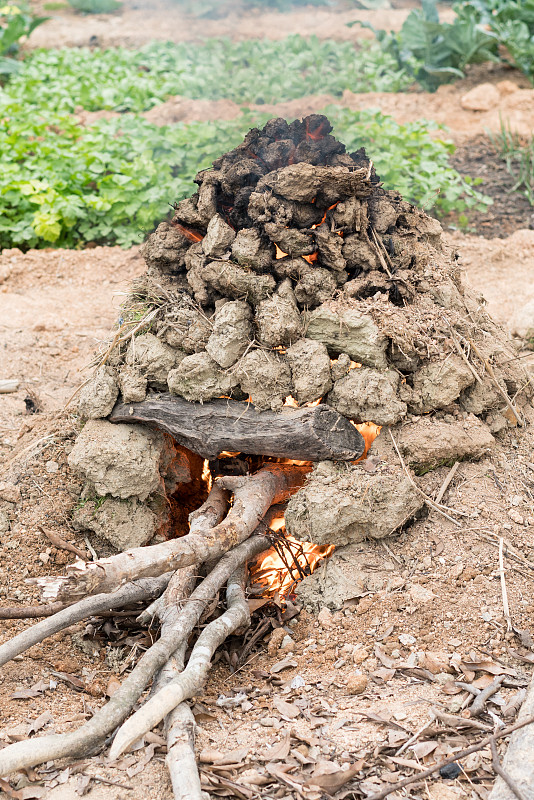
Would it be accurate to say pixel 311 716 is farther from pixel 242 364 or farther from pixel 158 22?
pixel 158 22

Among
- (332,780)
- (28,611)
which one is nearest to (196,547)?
(28,611)

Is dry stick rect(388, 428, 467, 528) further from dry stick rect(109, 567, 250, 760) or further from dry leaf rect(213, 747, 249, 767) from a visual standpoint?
dry leaf rect(213, 747, 249, 767)

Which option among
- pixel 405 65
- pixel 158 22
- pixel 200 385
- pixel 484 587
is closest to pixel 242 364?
pixel 200 385

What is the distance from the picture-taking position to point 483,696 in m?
2.47

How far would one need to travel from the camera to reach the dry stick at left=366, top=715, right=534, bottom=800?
2.16 metres

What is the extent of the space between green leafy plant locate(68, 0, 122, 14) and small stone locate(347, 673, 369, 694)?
15995 millimetres

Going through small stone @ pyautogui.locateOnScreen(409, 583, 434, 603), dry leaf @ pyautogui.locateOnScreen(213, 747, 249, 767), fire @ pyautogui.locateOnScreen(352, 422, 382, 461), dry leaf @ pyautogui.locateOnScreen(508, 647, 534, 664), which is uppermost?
fire @ pyautogui.locateOnScreen(352, 422, 382, 461)

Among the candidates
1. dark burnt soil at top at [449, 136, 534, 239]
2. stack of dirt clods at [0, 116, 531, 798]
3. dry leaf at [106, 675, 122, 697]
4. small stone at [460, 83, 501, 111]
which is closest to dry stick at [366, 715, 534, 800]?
stack of dirt clods at [0, 116, 531, 798]

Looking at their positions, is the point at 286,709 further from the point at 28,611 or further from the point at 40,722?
the point at 28,611

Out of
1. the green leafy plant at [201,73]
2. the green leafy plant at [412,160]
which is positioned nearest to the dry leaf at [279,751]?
the green leafy plant at [412,160]

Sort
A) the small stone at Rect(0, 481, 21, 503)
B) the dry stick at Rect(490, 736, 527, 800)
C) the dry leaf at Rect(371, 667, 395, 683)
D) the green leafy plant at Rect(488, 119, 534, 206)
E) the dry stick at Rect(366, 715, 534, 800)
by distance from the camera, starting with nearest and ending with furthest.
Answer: the dry stick at Rect(490, 736, 527, 800) < the dry stick at Rect(366, 715, 534, 800) < the dry leaf at Rect(371, 667, 395, 683) < the small stone at Rect(0, 481, 21, 503) < the green leafy plant at Rect(488, 119, 534, 206)

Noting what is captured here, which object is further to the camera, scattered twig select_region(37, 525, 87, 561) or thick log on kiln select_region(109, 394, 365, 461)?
scattered twig select_region(37, 525, 87, 561)

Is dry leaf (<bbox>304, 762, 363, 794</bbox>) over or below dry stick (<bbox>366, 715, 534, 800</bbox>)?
below

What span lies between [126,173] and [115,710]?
638 cm
